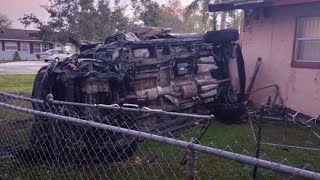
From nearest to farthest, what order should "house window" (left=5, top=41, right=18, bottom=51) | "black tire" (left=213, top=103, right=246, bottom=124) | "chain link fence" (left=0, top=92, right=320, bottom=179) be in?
"chain link fence" (left=0, top=92, right=320, bottom=179), "black tire" (left=213, top=103, right=246, bottom=124), "house window" (left=5, top=41, right=18, bottom=51)

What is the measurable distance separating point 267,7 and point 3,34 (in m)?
45.3

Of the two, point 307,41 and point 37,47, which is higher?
point 307,41

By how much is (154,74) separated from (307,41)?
4.28 metres

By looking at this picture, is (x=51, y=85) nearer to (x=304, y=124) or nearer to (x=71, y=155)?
(x=71, y=155)

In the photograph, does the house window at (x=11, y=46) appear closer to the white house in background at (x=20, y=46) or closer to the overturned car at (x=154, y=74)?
the white house in background at (x=20, y=46)

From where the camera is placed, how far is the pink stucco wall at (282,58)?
862cm

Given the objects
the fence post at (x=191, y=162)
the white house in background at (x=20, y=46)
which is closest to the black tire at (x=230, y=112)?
the fence post at (x=191, y=162)

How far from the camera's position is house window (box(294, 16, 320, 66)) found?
8.62 meters

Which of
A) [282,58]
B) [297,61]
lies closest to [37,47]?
[282,58]

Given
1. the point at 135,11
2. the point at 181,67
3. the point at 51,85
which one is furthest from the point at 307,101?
the point at 135,11

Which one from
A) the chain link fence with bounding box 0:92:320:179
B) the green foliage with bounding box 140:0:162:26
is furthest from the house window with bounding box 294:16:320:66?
the green foliage with bounding box 140:0:162:26

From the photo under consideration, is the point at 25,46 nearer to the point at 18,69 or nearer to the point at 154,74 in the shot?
the point at 18,69

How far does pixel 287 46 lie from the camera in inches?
360

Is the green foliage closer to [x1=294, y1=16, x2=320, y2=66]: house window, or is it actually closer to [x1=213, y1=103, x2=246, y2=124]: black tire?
[x1=294, y1=16, x2=320, y2=66]: house window
